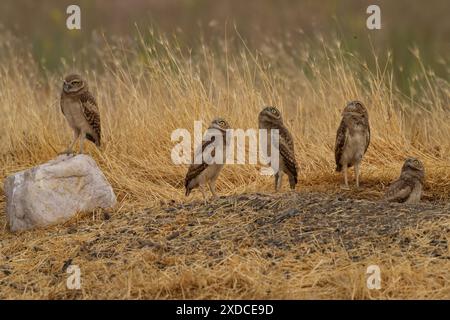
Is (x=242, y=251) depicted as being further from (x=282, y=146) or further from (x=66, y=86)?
(x=66, y=86)

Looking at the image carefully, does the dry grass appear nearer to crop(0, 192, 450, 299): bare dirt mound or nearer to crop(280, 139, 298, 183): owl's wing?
crop(0, 192, 450, 299): bare dirt mound

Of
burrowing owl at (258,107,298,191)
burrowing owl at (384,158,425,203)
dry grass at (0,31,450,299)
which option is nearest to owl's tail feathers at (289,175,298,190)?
burrowing owl at (258,107,298,191)

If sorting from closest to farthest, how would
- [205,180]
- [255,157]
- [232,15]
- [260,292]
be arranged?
[260,292], [205,180], [255,157], [232,15]

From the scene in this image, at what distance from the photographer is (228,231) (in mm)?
9000

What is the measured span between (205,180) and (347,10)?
1298 cm

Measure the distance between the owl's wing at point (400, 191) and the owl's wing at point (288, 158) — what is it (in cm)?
95

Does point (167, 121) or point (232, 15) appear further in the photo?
point (232, 15)

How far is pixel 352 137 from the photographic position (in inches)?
435

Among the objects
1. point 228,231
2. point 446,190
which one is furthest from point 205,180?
point 446,190

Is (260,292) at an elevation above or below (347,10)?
below

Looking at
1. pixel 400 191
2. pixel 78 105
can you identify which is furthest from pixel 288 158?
pixel 78 105

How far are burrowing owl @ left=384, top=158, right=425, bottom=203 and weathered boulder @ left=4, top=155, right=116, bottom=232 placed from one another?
2.60 metres

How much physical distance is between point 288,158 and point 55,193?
7.33ft

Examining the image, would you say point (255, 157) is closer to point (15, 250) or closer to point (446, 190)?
point (446, 190)
